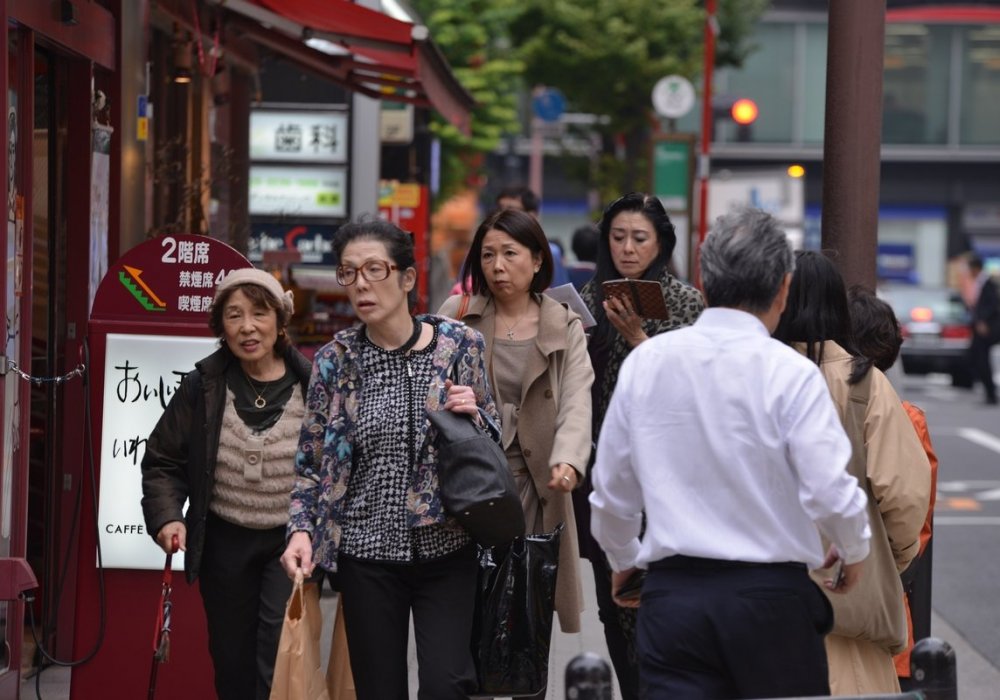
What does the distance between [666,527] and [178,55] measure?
22.2 feet

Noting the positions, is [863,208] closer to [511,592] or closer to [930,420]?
[511,592]

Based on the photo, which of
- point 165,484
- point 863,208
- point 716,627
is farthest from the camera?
point 863,208

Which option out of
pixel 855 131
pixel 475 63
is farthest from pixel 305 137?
pixel 475 63

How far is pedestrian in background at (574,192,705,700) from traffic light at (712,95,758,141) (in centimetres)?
1516

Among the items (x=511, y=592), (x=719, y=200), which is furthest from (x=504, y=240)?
(x=719, y=200)

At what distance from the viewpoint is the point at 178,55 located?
9.59 m

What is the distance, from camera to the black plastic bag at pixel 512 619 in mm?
4672

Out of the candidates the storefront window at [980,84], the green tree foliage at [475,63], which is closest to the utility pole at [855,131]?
the green tree foliage at [475,63]

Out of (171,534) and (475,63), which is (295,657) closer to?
(171,534)

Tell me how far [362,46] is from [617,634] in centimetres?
467

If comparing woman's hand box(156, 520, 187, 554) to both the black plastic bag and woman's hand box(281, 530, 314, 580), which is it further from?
the black plastic bag

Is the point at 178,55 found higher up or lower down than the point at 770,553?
higher up

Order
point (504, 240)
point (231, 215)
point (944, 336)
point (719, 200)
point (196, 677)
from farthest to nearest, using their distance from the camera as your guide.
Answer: point (944, 336) < point (719, 200) < point (231, 215) < point (196, 677) < point (504, 240)

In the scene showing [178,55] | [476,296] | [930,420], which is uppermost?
[178,55]
